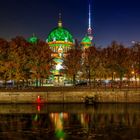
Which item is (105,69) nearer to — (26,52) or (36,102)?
(26,52)

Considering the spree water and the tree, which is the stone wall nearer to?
the spree water

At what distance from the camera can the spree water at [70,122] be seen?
51844 millimetres

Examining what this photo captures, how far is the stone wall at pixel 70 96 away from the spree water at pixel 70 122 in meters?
3.10

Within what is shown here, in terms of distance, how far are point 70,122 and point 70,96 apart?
2557 centimetres

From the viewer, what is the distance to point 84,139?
4888cm

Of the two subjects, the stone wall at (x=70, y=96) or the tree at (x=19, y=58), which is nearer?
the stone wall at (x=70, y=96)

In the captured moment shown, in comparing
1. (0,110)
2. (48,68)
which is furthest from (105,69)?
(0,110)

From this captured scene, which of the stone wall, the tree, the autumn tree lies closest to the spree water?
the stone wall

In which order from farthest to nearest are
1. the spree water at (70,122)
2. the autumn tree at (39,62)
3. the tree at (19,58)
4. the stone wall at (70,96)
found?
1. the autumn tree at (39,62)
2. the tree at (19,58)
3. the stone wall at (70,96)
4. the spree water at (70,122)

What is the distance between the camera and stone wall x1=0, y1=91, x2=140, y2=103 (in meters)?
88.2

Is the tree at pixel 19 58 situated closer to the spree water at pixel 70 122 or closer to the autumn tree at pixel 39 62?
the autumn tree at pixel 39 62

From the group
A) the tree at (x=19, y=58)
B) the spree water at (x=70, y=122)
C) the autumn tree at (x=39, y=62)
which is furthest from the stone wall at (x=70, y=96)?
the autumn tree at (x=39, y=62)

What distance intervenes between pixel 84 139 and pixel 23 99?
1649 inches

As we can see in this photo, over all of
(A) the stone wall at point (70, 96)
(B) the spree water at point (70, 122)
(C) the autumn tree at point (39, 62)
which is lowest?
(B) the spree water at point (70, 122)
